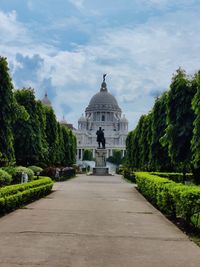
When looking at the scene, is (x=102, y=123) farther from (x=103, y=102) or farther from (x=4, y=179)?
(x=4, y=179)

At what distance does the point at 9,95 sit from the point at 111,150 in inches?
6391

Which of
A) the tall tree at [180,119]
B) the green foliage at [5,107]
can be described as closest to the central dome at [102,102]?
the tall tree at [180,119]

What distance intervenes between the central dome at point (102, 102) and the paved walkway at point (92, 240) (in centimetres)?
17496

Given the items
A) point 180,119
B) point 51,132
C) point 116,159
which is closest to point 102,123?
point 116,159

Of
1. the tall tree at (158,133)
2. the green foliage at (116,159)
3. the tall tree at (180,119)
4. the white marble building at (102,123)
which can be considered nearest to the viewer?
the tall tree at (180,119)

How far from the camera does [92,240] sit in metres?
10.5

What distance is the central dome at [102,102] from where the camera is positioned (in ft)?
627

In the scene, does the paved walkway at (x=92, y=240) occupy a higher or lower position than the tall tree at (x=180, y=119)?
lower

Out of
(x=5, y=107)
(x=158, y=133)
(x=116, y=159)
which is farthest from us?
(x=116, y=159)

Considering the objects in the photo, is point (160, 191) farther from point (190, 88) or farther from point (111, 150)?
point (111, 150)

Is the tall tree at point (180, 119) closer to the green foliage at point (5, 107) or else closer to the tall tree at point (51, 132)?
the green foliage at point (5, 107)

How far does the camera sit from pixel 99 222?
13656mm

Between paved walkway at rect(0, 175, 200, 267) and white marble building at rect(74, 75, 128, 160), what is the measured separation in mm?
175536

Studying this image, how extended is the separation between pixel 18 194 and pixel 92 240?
7379 millimetres
